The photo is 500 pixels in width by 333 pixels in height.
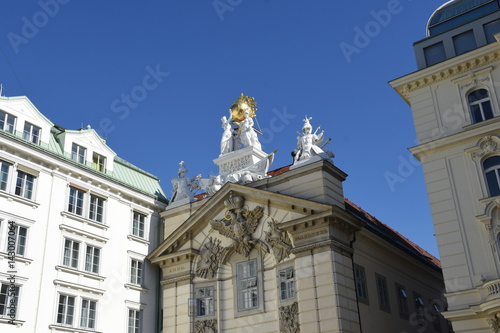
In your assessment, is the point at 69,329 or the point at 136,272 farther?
the point at 136,272

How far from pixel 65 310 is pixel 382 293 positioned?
59.5 feet

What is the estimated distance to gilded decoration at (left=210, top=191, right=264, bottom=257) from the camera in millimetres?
33594

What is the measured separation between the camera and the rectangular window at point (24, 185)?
3138 cm

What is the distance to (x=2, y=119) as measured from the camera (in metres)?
31.6

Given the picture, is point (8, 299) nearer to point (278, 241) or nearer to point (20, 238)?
point (20, 238)

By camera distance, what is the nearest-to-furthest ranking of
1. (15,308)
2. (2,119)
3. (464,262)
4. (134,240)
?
1. (464,262)
2. (15,308)
3. (2,119)
4. (134,240)

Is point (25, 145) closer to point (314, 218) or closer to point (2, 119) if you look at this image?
point (2, 119)

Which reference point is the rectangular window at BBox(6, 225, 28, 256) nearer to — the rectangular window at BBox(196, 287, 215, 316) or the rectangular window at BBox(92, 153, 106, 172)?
the rectangular window at BBox(92, 153, 106, 172)

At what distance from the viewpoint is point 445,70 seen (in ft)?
97.1

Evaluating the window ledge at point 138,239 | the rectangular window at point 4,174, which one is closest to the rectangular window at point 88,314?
the window ledge at point 138,239

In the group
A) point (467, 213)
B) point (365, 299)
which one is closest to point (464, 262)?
point (467, 213)

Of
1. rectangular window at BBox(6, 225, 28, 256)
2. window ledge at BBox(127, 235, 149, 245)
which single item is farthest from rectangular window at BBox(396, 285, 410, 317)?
rectangular window at BBox(6, 225, 28, 256)

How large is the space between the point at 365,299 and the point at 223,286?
8.10 metres

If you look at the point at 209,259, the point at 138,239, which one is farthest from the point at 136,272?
the point at 209,259
